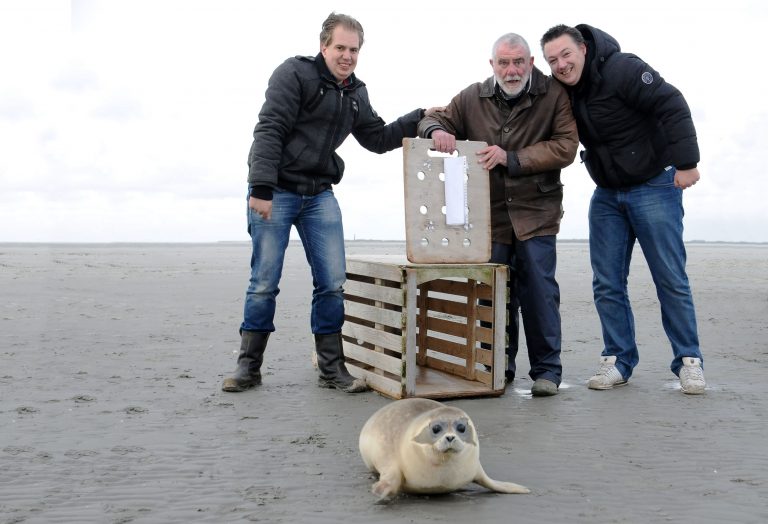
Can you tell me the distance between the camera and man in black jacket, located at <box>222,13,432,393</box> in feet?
18.9

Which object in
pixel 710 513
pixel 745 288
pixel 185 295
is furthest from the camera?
pixel 745 288

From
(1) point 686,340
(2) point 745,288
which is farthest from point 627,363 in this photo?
(2) point 745,288

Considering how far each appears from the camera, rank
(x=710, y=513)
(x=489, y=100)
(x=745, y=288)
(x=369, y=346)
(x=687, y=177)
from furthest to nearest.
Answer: (x=745, y=288)
(x=369, y=346)
(x=489, y=100)
(x=687, y=177)
(x=710, y=513)

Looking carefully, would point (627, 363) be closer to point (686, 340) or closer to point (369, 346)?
point (686, 340)

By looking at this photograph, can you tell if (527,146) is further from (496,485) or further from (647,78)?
(496,485)

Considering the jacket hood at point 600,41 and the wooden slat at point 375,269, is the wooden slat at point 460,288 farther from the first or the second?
the jacket hood at point 600,41

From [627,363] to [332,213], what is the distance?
2.55 metres

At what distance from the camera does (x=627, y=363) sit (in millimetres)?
6234

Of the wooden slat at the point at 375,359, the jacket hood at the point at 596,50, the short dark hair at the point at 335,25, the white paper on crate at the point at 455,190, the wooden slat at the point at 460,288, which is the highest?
the short dark hair at the point at 335,25

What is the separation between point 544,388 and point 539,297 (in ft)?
2.15

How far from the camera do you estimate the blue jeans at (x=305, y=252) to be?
5.86 metres

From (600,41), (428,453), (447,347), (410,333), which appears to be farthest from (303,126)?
(428,453)

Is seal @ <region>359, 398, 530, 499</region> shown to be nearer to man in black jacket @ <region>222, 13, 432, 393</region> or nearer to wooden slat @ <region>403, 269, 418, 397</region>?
wooden slat @ <region>403, 269, 418, 397</region>

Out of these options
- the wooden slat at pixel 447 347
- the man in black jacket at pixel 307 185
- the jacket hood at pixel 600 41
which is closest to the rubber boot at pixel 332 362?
the man in black jacket at pixel 307 185
